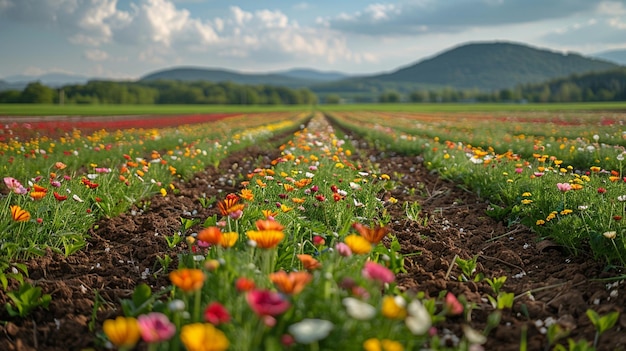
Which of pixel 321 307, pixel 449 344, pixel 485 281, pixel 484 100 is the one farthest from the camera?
pixel 484 100

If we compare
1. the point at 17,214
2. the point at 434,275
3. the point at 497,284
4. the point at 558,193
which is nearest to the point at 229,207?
the point at 17,214

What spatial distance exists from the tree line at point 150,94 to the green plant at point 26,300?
7643 cm

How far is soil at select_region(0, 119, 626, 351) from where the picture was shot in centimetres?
263

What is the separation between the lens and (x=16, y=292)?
115 inches

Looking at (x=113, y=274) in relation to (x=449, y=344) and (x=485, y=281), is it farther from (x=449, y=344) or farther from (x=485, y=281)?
(x=485, y=281)

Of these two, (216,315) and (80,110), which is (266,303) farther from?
(80,110)

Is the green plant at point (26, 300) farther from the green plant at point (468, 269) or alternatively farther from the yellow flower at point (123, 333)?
the green plant at point (468, 269)

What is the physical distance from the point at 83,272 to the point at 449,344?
8.87 feet

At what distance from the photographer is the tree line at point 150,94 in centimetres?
7094

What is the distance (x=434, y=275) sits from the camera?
3.48 meters

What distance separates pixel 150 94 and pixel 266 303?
108106mm

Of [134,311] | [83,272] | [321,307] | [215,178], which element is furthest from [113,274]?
[215,178]

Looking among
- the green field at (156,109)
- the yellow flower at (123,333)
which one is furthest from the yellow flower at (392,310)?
the green field at (156,109)

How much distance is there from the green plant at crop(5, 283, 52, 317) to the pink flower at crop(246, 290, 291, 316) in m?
2.02
